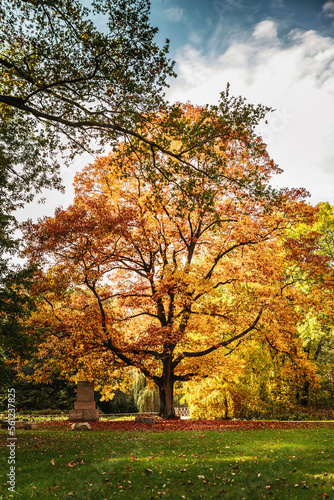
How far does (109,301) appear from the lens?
802 inches

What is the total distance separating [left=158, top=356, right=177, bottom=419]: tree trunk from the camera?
18294 mm

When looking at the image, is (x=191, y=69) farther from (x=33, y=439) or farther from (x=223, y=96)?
(x=33, y=439)

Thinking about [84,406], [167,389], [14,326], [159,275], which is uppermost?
[159,275]

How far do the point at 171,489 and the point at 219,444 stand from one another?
458 centimetres

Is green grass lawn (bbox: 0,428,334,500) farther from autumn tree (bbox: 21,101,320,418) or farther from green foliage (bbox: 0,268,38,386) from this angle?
autumn tree (bbox: 21,101,320,418)

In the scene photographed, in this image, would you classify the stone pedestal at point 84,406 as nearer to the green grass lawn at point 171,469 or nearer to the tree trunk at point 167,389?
the tree trunk at point 167,389

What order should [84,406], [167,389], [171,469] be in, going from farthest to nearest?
[167,389], [84,406], [171,469]

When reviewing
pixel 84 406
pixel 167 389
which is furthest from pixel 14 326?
pixel 167 389

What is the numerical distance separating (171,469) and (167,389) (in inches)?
499

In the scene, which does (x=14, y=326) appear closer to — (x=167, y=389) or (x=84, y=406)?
(x=84, y=406)

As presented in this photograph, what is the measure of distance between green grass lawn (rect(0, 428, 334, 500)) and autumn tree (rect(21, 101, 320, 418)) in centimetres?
694

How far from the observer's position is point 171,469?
6164 mm

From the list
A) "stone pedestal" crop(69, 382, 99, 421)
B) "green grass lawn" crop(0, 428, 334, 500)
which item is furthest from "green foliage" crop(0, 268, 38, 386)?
"stone pedestal" crop(69, 382, 99, 421)

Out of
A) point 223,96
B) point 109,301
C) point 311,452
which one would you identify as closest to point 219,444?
point 311,452
